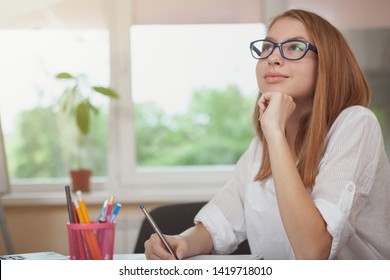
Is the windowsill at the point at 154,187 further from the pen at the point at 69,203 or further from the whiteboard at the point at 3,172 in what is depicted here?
the pen at the point at 69,203

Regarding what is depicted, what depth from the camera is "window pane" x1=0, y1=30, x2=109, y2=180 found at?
7.42 feet

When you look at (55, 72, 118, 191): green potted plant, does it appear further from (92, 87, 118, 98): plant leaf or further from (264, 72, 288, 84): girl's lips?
(264, 72, 288, 84): girl's lips

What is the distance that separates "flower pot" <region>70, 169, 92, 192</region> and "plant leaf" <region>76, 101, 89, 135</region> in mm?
152

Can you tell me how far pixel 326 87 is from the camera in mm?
A: 1093

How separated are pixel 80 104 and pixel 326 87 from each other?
1.19 metres

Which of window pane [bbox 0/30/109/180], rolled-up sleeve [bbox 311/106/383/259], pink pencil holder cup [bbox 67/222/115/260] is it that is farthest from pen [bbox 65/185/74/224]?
window pane [bbox 0/30/109/180]

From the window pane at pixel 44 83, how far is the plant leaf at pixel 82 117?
13 centimetres

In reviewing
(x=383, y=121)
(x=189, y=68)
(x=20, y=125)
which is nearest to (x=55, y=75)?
(x=20, y=125)

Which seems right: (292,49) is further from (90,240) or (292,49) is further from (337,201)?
(90,240)

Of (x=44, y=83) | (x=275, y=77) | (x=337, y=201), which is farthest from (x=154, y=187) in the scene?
(x=337, y=201)
